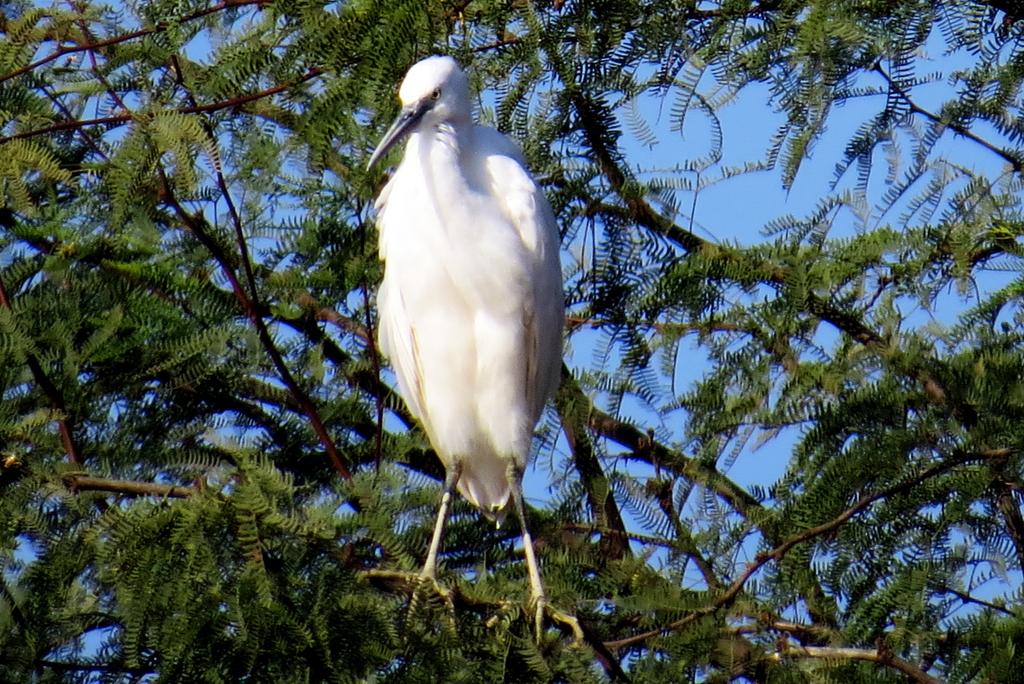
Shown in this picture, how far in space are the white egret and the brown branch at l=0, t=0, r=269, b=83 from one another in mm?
847

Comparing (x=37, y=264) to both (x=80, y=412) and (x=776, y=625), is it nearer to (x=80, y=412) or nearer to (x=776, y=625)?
(x=80, y=412)

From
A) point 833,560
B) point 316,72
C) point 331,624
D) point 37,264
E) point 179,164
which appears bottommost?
point 331,624

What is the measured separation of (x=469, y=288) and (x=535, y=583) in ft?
2.85

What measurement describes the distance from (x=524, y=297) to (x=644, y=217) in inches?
16.4

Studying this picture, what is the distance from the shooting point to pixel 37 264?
3.76m

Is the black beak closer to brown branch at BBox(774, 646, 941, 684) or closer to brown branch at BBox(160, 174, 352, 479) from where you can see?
brown branch at BBox(160, 174, 352, 479)

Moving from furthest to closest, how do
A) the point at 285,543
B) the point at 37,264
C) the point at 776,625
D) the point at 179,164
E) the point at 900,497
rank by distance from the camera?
the point at 37,264, the point at 900,497, the point at 776,625, the point at 179,164, the point at 285,543

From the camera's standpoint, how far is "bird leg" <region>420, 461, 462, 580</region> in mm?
3297

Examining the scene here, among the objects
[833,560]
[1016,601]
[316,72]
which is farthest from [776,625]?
[316,72]

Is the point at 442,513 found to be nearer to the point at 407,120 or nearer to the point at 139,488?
the point at 407,120

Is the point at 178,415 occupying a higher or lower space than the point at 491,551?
higher

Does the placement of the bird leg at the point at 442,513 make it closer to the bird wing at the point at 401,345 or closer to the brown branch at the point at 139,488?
the bird wing at the point at 401,345

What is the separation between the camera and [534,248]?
4.02 metres

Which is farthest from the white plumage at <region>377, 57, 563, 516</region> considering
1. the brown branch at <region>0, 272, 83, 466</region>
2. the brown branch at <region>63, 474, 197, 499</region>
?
the brown branch at <region>63, 474, 197, 499</region>
